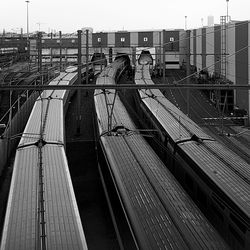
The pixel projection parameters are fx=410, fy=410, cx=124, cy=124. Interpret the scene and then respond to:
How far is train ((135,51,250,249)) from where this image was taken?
6148 mm

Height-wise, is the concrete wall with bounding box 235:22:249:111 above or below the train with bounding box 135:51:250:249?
above

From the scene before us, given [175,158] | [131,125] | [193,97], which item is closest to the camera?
[175,158]

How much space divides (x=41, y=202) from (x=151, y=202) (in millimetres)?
1767

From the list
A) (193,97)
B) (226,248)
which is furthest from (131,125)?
(193,97)

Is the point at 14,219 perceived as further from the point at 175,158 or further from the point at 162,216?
the point at 175,158

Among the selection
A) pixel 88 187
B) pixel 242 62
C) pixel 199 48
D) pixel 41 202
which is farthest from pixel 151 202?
pixel 199 48

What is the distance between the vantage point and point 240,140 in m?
15.8

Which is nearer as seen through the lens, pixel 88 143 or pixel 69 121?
pixel 88 143

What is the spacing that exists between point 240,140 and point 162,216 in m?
10.4

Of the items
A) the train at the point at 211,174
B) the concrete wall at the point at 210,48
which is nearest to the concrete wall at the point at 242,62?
the concrete wall at the point at 210,48

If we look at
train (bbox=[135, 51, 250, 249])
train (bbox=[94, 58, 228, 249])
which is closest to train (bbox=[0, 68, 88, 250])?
train (bbox=[94, 58, 228, 249])

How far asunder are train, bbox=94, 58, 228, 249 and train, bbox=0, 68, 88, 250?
0.89m

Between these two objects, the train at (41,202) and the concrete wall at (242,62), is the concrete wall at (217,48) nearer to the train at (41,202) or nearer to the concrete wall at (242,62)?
the concrete wall at (242,62)

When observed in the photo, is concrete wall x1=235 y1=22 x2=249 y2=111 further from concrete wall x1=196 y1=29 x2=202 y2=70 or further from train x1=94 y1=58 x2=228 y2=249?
concrete wall x1=196 y1=29 x2=202 y2=70
